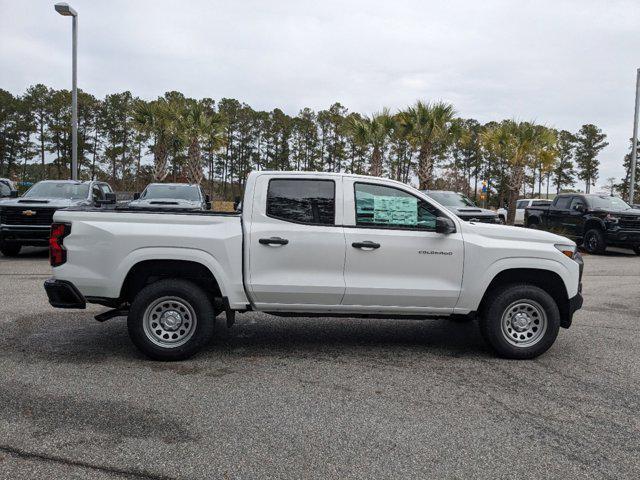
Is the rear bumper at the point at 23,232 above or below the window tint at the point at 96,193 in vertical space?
below

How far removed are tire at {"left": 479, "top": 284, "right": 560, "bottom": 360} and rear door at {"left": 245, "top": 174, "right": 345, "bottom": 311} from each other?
1576 millimetres

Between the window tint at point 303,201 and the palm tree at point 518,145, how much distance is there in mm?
22126

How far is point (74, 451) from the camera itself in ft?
11.1

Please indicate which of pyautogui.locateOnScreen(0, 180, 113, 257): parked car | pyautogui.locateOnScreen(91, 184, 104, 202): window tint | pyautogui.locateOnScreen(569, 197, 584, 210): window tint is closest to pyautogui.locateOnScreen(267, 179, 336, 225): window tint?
pyautogui.locateOnScreen(0, 180, 113, 257): parked car

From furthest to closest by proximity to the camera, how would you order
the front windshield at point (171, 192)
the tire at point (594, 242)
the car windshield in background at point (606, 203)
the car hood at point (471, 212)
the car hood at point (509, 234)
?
the car windshield in background at point (606, 203), the tire at point (594, 242), the car hood at point (471, 212), the front windshield at point (171, 192), the car hood at point (509, 234)

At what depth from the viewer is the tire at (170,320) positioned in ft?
16.8

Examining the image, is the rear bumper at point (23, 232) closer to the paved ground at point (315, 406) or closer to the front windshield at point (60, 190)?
the front windshield at point (60, 190)

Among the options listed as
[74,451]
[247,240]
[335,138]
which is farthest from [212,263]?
[335,138]

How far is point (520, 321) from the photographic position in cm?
554

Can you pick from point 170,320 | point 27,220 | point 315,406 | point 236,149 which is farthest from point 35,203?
point 236,149

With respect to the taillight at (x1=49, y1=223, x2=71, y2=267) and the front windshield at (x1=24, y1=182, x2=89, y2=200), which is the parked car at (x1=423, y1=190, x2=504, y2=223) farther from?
the taillight at (x1=49, y1=223, x2=71, y2=267)

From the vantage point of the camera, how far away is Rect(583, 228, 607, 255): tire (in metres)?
16.3

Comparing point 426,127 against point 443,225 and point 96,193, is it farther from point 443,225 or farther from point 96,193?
point 443,225

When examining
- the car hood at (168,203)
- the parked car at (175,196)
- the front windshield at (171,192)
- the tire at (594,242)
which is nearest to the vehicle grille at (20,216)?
the car hood at (168,203)
